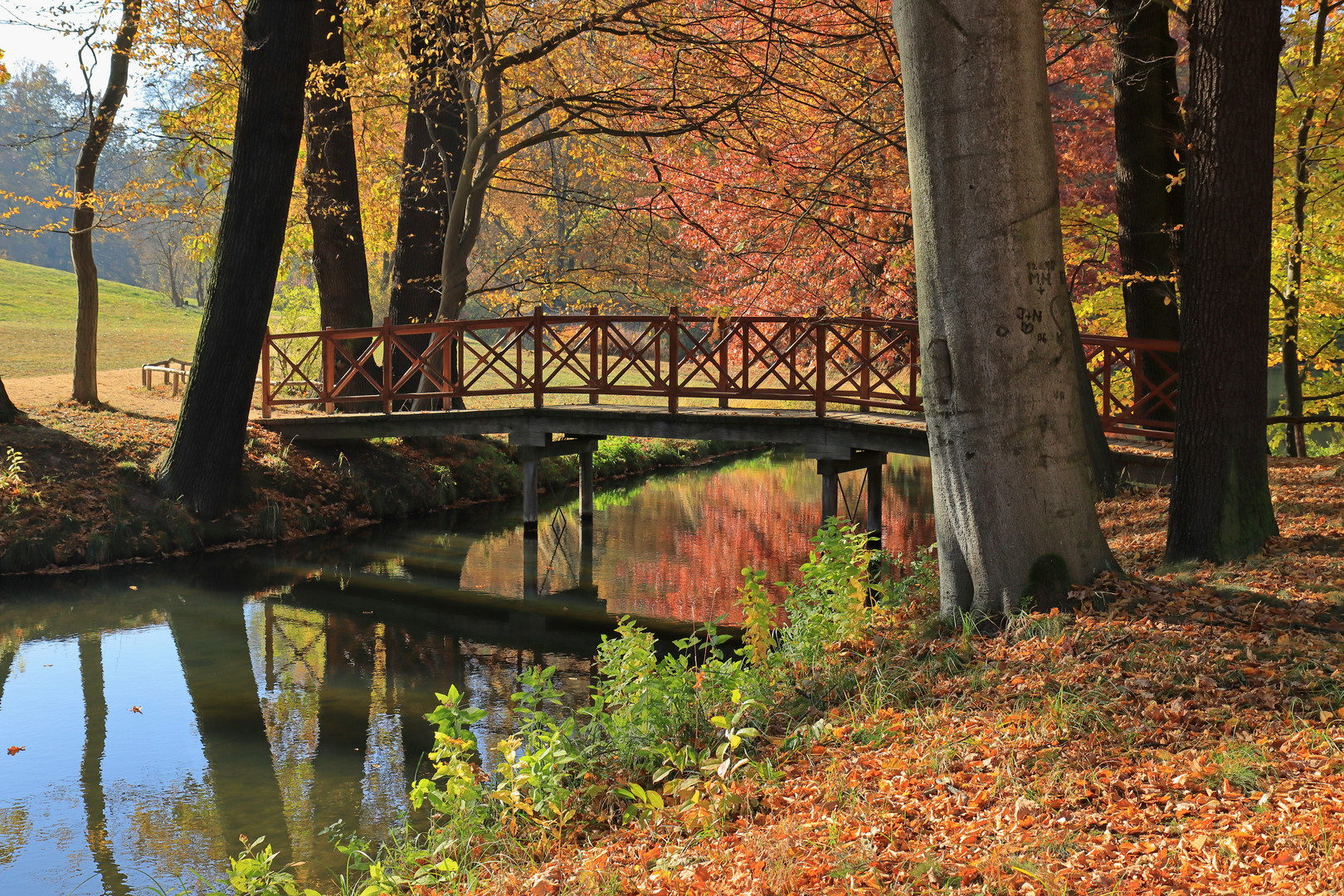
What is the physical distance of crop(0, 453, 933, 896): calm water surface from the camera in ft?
17.2

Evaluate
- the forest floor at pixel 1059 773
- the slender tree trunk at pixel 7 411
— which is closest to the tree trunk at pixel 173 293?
the slender tree trunk at pixel 7 411

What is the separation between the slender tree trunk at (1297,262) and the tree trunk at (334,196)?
1171 cm

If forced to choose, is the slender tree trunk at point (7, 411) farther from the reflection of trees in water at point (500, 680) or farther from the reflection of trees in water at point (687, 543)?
the reflection of trees in water at point (500, 680)

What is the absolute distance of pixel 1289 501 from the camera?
7496mm

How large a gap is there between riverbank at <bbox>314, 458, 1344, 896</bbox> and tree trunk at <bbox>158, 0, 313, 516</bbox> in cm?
848

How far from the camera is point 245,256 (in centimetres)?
1138

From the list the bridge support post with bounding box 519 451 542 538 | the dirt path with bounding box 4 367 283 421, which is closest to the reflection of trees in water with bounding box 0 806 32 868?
the bridge support post with bounding box 519 451 542 538

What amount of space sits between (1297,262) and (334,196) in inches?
506

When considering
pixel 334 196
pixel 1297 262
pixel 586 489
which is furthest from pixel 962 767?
pixel 334 196

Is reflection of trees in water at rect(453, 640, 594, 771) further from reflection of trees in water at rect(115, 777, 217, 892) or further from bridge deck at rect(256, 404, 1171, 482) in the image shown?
bridge deck at rect(256, 404, 1171, 482)

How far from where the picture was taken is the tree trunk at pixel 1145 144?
9078 millimetres

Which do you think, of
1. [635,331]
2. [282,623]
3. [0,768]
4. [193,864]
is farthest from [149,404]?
[635,331]

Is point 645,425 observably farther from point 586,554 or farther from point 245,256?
point 245,256

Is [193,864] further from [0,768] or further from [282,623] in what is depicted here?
[282,623]
